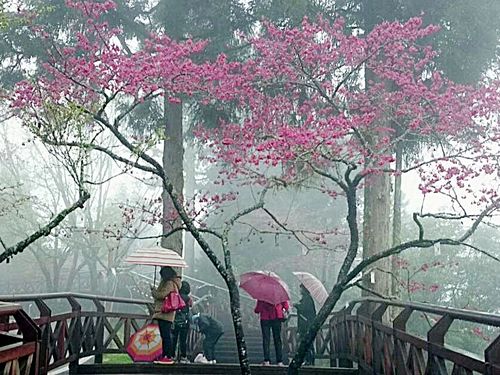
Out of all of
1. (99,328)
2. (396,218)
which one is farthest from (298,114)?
(99,328)

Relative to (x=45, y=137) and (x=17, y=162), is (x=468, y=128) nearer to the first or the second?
(x=45, y=137)

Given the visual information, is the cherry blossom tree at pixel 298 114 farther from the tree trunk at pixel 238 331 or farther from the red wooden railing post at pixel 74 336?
the red wooden railing post at pixel 74 336

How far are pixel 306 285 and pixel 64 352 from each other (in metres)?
3.69

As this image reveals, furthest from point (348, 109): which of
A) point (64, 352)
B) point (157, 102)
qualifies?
point (64, 352)

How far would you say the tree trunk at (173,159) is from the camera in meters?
8.18

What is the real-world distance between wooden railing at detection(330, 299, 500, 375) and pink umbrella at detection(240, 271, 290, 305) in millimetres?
914

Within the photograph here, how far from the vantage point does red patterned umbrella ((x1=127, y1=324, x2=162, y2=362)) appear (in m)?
6.24

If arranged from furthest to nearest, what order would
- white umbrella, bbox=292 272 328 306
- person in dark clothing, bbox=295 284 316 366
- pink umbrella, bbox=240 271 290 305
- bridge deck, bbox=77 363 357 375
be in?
1. white umbrella, bbox=292 272 328 306
2. person in dark clothing, bbox=295 284 316 366
3. pink umbrella, bbox=240 271 290 305
4. bridge deck, bbox=77 363 357 375

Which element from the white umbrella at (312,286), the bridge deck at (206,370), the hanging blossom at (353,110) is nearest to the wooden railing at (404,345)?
the bridge deck at (206,370)

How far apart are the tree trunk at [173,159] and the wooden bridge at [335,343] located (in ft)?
3.45

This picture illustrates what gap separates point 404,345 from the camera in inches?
171

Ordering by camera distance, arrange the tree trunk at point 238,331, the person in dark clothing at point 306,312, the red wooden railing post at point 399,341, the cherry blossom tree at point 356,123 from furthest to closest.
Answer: the person in dark clothing at point 306,312 < the cherry blossom tree at point 356,123 < the tree trunk at point 238,331 < the red wooden railing post at point 399,341

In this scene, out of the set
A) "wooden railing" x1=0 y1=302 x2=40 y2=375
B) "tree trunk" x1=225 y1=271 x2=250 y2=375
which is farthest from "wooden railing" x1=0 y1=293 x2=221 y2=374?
"tree trunk" x1=225 y1=271 x2=250 y2=375

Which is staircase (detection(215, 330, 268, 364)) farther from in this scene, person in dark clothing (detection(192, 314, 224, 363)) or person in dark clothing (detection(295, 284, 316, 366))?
person in dark clothing (detection(295, 284, 316, 366))
